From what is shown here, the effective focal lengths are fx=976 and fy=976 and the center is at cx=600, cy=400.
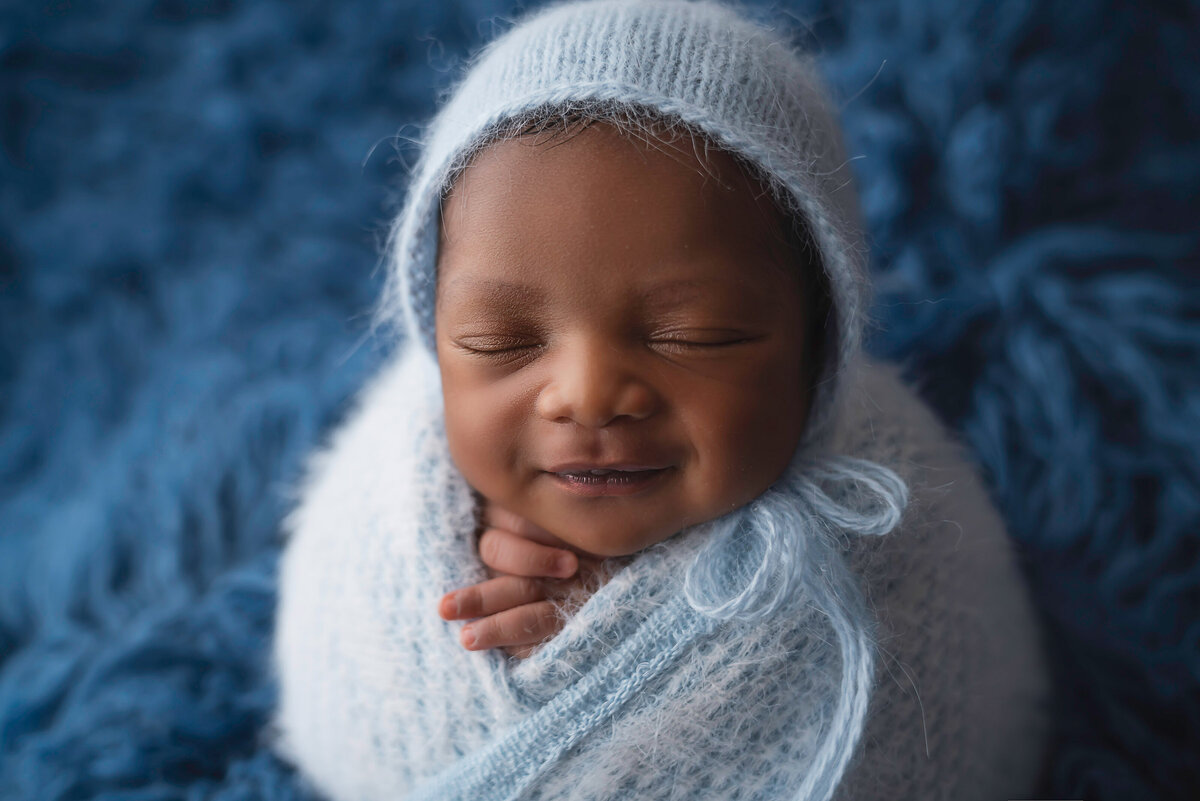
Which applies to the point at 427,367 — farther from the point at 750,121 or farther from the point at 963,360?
the point at 963,360

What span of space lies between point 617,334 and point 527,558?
23cm

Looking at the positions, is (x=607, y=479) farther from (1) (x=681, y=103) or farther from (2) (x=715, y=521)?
(1) (x=681, y=103)

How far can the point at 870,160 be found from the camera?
1.39 m

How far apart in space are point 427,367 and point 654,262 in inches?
12.8

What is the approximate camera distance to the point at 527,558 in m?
0.86

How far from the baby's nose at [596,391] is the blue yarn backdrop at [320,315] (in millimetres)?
496

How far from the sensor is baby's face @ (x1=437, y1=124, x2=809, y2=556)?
747 millimetres

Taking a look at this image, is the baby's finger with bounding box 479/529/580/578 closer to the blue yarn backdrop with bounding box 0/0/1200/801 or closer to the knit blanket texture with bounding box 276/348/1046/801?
the knit blanket texture with bounding box 276/348/1046/801

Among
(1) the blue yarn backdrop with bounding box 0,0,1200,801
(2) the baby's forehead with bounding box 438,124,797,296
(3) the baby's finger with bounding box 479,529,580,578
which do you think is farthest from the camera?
(1) the blue yarn backdrop with bounding box 0,0,1200,801

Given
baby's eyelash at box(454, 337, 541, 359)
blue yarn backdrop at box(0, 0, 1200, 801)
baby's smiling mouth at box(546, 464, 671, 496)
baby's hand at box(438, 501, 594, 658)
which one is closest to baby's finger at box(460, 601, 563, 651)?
baby's hand at box(438, 501, 594, 658)

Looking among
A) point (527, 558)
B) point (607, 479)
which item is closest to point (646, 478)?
point (607, 479)

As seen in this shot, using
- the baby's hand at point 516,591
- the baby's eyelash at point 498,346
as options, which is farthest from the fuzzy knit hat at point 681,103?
the baby's hand at point 516,591

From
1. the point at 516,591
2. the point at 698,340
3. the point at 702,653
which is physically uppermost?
the point at 698,340

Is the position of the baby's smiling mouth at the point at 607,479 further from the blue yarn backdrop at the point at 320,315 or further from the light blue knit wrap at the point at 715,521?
the blue yarn backdrop at the point at 320,315
